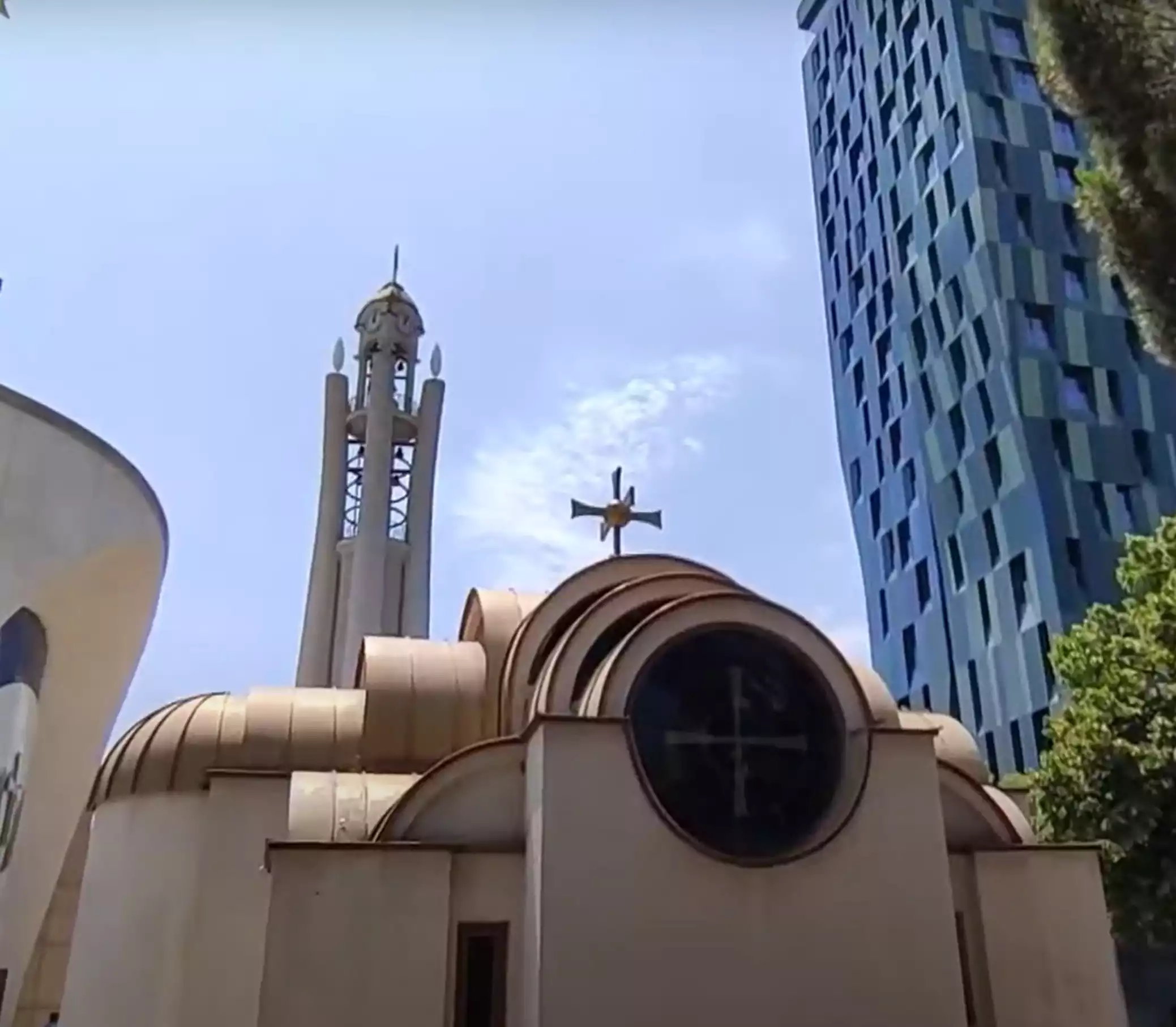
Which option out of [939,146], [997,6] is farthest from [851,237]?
[997,6]

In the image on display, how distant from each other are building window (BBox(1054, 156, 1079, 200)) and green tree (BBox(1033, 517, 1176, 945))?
21432 millimetres

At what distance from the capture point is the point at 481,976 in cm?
1105

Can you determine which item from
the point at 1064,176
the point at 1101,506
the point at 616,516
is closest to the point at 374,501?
the point at 616,516

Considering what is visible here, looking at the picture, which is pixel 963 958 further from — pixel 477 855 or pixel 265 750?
pixel 265 750

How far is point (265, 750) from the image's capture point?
45.3 feet

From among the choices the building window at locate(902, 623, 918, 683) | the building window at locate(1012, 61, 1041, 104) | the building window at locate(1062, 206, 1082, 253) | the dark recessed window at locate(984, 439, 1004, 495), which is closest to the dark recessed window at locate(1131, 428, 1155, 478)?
the dark recessed window at locate(984, 439, 1004, 495)

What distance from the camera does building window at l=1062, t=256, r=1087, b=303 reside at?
1353 inches

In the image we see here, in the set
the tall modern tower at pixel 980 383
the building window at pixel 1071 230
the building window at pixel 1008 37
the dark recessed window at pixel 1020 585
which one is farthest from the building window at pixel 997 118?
the dark recessed window at pixel 1020 585

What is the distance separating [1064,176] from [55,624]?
34.3 metres

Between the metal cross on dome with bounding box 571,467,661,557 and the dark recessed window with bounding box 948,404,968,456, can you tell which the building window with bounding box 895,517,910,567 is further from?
the metal cross on dome with bounding box 571,467,661,557

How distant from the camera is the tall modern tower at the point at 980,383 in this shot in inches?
1226

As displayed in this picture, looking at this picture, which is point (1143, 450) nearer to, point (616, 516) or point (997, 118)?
point (997, 118)

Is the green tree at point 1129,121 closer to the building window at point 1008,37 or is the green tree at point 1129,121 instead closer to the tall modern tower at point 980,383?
the tall modern tower at point 980,383

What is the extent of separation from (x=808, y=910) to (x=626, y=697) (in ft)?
9.26
